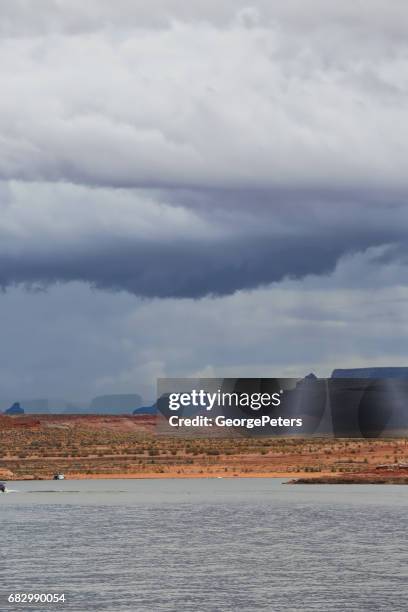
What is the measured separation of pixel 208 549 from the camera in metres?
59.3

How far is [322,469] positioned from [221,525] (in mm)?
63740

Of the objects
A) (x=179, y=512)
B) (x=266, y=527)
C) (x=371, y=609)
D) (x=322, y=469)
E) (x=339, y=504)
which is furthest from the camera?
(x=322, y=469)

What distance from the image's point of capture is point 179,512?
79.6 m

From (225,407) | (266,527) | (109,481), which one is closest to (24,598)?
(266,527)

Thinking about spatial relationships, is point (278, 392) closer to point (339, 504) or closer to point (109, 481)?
point (109, 481)

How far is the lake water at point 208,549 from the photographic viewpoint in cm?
4362

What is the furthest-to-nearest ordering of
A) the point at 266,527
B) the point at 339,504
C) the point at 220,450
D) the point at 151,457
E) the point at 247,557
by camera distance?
the point at 220,450, the point at 151,457, the point at 339,504, the point at 266,527, the point at 247,557

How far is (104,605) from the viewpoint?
135 ft

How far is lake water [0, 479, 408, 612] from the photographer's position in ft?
143

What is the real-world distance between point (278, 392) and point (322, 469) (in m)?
21.3

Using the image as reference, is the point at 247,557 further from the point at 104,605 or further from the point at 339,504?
the point at 339,504

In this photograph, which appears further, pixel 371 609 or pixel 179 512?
pixel 179 512

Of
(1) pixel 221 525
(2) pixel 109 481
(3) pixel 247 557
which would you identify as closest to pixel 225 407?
(2) pixel 109 481

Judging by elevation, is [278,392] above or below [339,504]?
above
